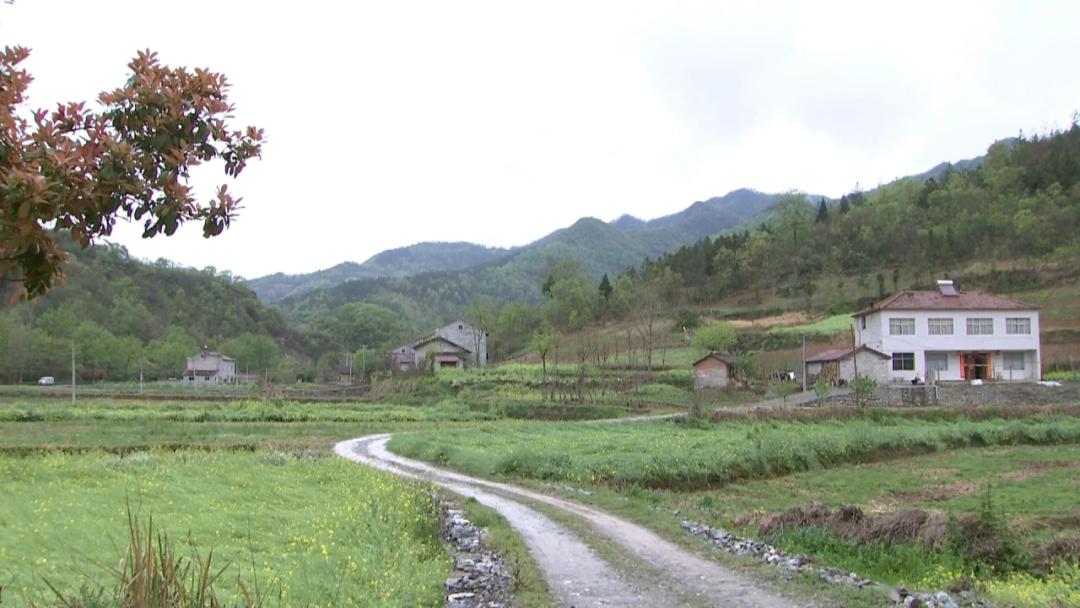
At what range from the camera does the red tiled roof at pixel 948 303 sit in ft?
212

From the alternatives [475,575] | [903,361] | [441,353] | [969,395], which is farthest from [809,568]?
[441,353]

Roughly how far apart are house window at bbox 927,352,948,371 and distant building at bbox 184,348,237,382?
88.0 m

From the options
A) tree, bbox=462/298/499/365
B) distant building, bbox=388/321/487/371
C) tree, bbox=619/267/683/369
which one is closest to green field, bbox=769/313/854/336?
tree, bbox=619/267/683/369

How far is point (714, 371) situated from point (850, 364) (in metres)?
12.0

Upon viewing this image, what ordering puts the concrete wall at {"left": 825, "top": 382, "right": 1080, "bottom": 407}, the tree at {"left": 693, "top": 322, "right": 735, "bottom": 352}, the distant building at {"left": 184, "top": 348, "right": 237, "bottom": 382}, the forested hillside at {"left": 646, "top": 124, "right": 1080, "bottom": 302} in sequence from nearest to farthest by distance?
the concrete wall at {"left": 825, "top": 382, "right": 1080, "bottom": 407} < the tree at {"left": 693, "top": 322, "right": 735, "bottom": 352} < the forested hillside at {"left": 646, "top": 124, "right": 1080, "bottom": 302} < the distant building at {"left": 184, "top": 348, "right": 237, "bottom": 382}

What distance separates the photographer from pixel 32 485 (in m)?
16.9

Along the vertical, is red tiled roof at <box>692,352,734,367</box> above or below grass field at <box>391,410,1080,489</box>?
above

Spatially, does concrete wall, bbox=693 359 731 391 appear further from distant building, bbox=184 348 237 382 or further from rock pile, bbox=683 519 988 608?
distant building, bbox=184 348 237 382

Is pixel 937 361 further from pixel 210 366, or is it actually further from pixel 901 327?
pixel 210 366

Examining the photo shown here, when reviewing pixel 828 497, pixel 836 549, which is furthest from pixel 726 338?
pixel 836 549

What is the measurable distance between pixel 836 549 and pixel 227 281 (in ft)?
525

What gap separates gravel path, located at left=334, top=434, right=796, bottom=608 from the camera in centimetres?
1025

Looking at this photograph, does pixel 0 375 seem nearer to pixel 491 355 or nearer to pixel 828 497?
pixel 491 355

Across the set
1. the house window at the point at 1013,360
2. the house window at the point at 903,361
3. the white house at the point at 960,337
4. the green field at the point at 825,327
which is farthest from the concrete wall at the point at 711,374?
the house window at the point at 1013,360
